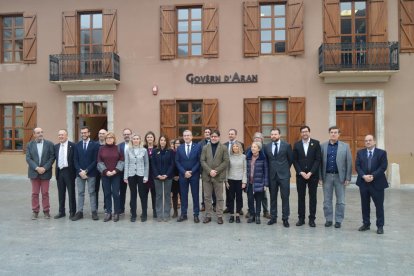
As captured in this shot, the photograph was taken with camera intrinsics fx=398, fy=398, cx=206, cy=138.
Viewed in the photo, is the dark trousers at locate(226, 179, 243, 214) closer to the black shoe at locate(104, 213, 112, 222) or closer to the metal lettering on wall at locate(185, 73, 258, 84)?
the black shoe at locate(104, 213, 112, 222)

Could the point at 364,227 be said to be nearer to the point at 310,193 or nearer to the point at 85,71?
the point at 310,193

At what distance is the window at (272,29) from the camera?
13016 mm

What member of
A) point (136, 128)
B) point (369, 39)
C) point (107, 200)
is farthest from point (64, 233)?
point (369, 39)

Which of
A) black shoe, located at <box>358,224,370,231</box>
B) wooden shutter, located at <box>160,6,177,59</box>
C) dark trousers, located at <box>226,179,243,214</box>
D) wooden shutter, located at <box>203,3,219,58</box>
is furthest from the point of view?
wooden shutter, located at <box>160,6,177,59</box>

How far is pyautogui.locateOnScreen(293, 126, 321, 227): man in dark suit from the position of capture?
22.7ft

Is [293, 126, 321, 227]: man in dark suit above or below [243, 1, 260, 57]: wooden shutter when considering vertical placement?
below

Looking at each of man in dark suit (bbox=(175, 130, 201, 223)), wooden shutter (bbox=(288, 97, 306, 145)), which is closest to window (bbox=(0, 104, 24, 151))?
man in dark suit (bbox=(175, 130, 201, 223))

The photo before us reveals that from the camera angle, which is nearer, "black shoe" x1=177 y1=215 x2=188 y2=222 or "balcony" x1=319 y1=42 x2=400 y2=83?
"black shoe" x1=177 y1=215 x2=188 y2=222

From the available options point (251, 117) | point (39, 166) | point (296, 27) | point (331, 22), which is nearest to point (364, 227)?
point (39, 166)

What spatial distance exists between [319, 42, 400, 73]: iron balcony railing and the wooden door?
1178mm

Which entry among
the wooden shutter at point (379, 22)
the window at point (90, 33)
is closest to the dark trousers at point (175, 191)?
the window at point (90, 33)

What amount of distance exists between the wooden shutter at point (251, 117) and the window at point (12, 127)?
7.95 meters

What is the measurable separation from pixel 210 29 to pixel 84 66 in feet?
14.4

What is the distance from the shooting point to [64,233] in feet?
21.3
